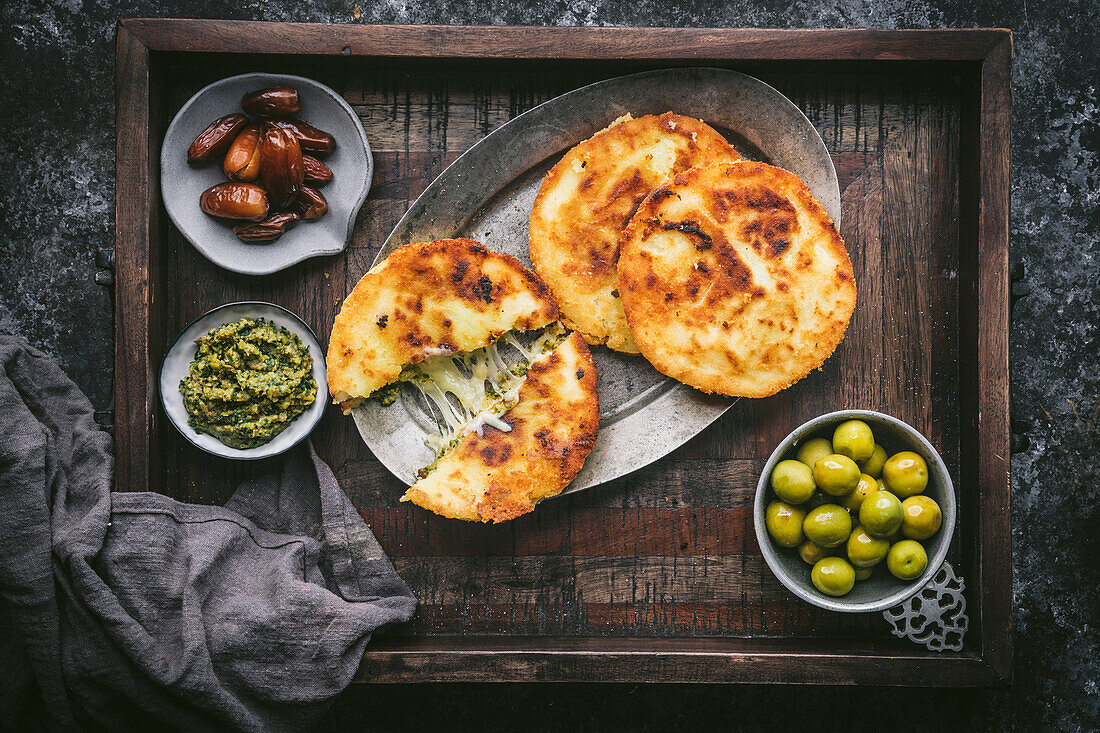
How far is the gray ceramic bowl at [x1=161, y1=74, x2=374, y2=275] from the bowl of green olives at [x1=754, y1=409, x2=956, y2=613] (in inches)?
75.4

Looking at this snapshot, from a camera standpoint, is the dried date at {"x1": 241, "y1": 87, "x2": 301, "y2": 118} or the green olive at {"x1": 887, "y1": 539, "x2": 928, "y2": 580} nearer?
the green olive at {"x1": 887, "y1": 539, "x2": 928, "y2": 580}

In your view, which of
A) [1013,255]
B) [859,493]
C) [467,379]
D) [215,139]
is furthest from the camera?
[1013,255]

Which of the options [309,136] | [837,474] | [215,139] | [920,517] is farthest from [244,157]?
[920,517]

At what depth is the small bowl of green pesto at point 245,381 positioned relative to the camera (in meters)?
Result: 2.61

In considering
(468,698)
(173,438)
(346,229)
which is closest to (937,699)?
(468,698)

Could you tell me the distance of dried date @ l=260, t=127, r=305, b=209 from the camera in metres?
2.63

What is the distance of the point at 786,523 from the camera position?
2584 mm

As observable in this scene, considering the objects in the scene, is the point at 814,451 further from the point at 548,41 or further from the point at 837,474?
the point at 548,41

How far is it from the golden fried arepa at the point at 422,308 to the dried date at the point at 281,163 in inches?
17.7

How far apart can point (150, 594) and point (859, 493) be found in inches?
102

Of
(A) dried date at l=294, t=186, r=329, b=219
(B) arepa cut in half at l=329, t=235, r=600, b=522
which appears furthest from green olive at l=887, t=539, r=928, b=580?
(A) dried date at l=294, t=186, r=329, b=219

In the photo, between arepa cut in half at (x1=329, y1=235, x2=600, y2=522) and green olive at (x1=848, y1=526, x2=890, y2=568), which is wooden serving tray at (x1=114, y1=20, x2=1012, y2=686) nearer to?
arepa cut in half at (x1=329, y1=235, x2=600, y2=522)

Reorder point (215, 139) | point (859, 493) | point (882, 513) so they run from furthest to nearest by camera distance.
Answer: point (215, 139)
point (859, 493)
point (882, 513)

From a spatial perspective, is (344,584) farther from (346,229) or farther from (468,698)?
(346,229)
